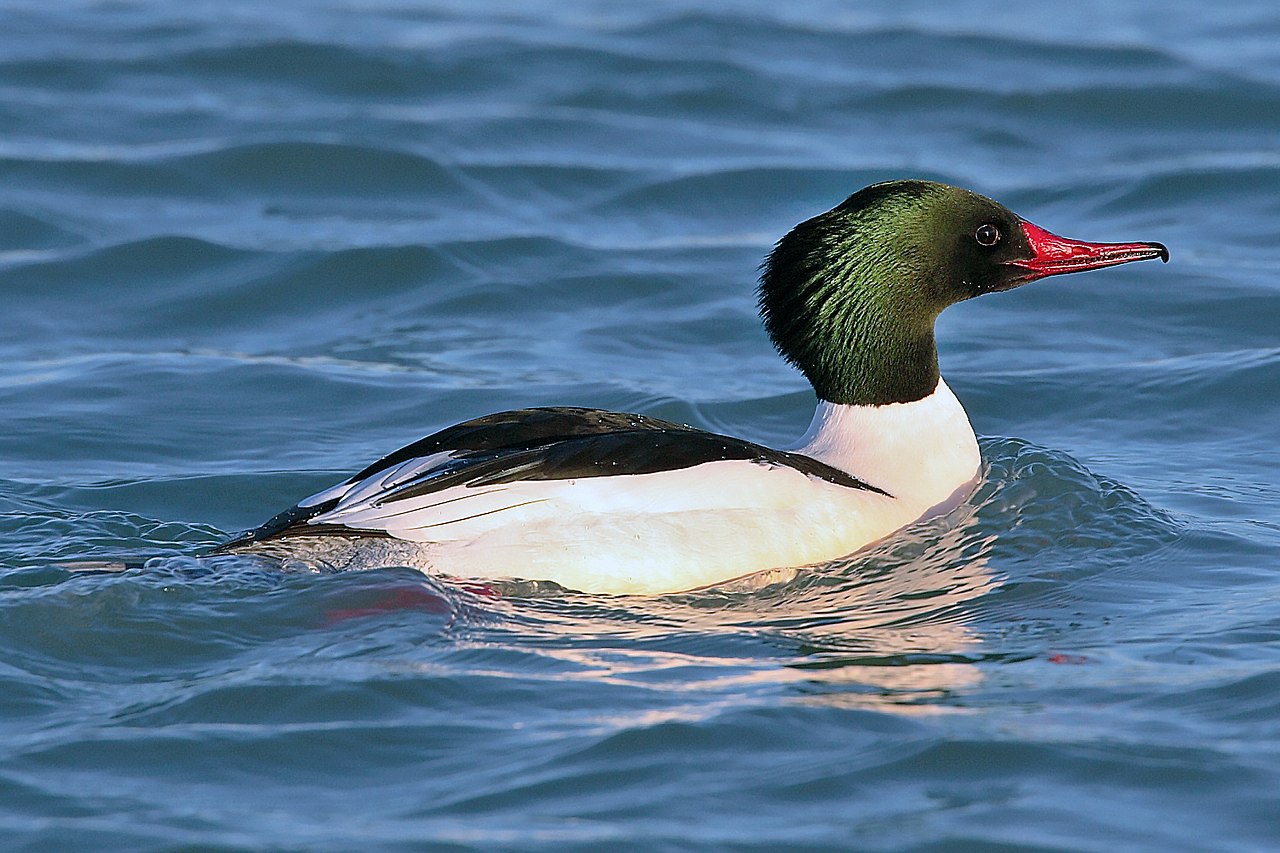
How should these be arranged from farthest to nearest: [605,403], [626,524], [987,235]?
[605,403], [987,235], [626,524]

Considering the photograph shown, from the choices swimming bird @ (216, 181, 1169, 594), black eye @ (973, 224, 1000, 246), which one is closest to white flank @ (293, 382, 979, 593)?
swimming bird @ (216, 181, 1169, 594)

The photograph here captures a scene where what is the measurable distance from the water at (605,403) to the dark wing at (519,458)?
0.27 meters

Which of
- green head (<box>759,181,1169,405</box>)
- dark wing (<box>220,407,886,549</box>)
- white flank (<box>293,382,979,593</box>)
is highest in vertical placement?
green head (<box>759,181,1169,405</box>)

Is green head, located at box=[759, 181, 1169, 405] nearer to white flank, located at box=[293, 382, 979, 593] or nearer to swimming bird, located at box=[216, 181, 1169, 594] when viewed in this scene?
swimming bird, located at box=[216, 181, 1169, 594]

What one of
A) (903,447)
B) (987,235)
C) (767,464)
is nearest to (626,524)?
(767,464)

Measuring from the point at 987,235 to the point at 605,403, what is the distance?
2.30 m

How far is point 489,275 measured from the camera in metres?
10.1

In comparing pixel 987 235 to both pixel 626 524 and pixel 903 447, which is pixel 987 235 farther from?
pixel 626 524

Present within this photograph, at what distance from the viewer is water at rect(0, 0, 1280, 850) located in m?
4.67

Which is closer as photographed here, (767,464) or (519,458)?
(519,458)

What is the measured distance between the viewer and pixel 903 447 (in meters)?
6.58

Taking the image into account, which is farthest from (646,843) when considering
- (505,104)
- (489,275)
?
(505,104)

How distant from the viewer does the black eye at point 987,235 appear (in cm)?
670

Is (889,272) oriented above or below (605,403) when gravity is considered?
above
